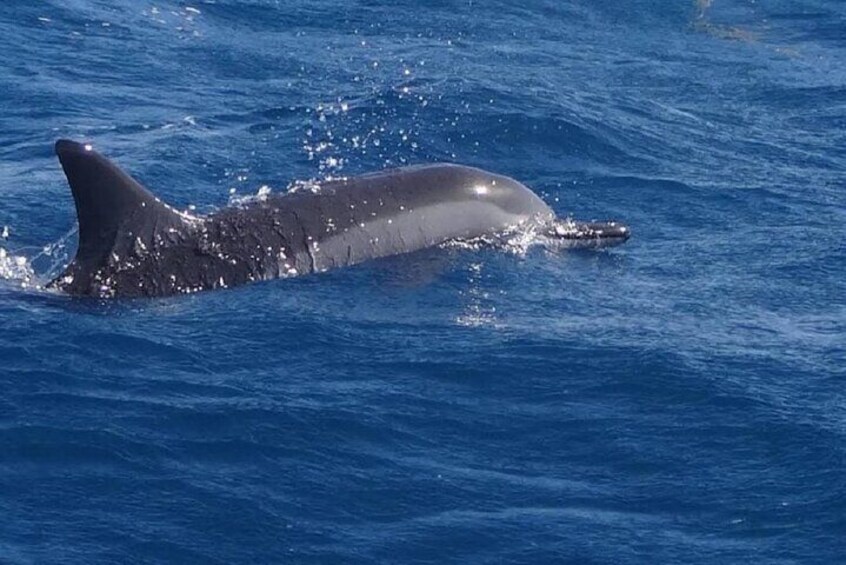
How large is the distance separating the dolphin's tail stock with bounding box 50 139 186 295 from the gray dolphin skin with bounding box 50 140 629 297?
0.01m

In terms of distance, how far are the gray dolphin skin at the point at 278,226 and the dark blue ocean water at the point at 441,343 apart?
1.00 feet

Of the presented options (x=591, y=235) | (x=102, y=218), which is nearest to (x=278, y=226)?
(x=102, y=218)

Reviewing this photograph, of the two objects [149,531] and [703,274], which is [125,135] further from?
[149,531]

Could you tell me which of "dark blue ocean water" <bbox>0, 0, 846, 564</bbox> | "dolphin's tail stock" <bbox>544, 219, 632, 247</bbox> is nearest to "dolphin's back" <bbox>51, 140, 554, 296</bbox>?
"dark blue ocean water" <bbox>0, 0, 846, 564</bbox>

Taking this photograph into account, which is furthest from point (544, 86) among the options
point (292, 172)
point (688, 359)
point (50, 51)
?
point (688, 359)

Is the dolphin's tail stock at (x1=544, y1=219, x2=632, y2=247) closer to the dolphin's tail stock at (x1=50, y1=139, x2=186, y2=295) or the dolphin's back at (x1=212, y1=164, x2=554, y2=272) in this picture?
the dolphin's back at (x1=212, y1=164, x2=554, y2=272)

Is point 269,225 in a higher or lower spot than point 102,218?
lower

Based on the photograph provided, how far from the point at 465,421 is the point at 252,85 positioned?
14301mm

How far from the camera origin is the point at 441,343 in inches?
650

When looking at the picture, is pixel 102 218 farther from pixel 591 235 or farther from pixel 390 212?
pixel 591 235

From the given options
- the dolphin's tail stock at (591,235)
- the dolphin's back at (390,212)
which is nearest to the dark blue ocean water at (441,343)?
the dolphin's tail stock at (591,235)

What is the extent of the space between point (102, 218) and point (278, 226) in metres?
2.20

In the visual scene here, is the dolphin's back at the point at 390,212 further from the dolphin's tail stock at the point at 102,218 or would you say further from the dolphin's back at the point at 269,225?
the dolphin's tail stock at the point at 102,218

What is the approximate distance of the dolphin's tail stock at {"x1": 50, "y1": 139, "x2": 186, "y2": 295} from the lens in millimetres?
16594
